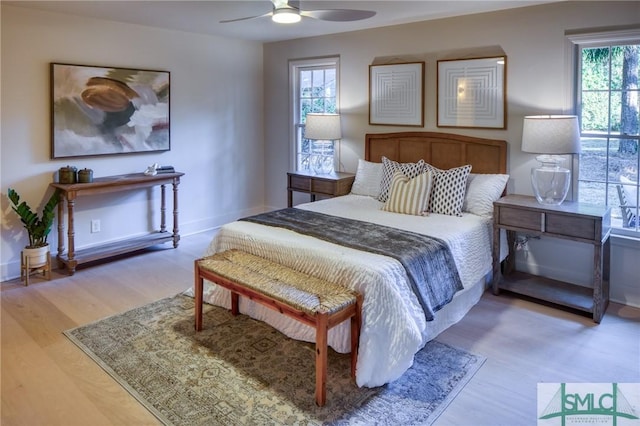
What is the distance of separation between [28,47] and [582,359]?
5.01 meters

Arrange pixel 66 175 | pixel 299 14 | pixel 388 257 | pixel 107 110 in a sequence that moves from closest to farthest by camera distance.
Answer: pixel 388 257, pixel 299 14, pixel 66 175, pixel 107 110

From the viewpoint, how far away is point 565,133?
11.3 feet

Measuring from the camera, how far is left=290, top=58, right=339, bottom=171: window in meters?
5.56

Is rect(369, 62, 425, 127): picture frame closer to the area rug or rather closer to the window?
the window

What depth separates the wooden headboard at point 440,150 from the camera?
423 cm

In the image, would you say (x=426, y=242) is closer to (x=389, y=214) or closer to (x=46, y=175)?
(x=389, y=214)

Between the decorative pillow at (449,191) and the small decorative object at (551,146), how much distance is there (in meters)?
0.55

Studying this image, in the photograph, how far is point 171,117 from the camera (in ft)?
17.3

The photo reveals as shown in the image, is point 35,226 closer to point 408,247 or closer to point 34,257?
point 34,257

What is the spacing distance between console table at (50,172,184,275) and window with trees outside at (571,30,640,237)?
3.95m

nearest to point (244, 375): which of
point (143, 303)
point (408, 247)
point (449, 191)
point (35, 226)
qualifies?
point (408, 247)

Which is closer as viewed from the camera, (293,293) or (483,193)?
(293,293)

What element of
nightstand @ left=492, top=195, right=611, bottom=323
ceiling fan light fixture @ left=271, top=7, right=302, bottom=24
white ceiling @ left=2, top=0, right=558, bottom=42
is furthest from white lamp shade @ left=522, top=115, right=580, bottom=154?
ceiling fan light fixture @ left=271, top=7, right=302, bottom=24

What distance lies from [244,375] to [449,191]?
232 centimetres
